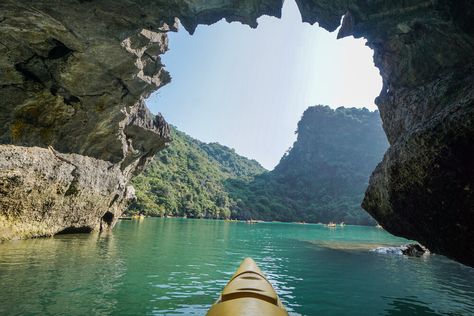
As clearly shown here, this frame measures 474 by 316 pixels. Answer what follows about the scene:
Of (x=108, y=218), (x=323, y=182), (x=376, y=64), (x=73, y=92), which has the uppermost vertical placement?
(x=323, y=182)

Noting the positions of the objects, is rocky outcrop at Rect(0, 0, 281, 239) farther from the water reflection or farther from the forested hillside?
the forested hillside

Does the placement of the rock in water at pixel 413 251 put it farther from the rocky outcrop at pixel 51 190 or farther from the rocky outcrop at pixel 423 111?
the rocky outcrop at pixel 51 190

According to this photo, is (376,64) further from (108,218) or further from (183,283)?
(108,218)

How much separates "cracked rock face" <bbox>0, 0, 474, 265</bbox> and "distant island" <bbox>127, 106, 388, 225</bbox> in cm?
7460

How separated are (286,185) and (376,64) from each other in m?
158

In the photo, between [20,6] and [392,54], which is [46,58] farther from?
[392,54]

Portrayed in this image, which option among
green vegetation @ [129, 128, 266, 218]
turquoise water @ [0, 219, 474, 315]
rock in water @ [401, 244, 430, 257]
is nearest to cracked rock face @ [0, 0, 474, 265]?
turquoise water @ [0, 219, 474, 315]

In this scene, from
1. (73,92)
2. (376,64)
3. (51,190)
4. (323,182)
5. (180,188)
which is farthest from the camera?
(323,182)

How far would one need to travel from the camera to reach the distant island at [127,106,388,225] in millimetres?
115125

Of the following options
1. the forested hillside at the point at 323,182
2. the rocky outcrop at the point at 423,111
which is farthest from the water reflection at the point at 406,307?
the forested hillside at the point at 323,182

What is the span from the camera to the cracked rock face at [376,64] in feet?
29.8

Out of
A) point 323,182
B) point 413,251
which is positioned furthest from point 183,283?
point 323,182

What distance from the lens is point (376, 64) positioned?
661 inches

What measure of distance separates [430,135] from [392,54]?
7.53 metres
